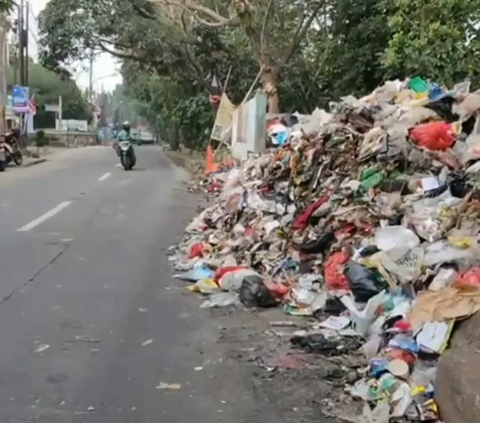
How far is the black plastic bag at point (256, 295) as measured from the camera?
6.81m

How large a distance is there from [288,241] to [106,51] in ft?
76.4

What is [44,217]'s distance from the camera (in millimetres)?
12438

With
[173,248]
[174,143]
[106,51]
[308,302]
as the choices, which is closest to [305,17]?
[106,51]

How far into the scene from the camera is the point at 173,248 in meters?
9.71

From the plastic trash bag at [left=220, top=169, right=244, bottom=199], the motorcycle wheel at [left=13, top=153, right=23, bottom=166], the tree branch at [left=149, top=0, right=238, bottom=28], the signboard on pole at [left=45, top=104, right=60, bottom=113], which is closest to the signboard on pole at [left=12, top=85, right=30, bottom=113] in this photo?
the motorcycle wheel at [left=13, top=153, right=23, bottom=166]

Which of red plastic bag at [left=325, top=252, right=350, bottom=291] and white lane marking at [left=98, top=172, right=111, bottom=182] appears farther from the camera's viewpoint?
white lane marking at [left=98, top=172, right=111, bottom=182]

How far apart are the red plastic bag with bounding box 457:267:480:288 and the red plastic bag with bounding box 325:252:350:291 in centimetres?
116

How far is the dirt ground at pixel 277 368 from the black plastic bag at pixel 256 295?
0.13 metres

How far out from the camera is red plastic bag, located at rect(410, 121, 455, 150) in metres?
8.43

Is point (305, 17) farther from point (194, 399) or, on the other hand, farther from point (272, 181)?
point (194, 399)

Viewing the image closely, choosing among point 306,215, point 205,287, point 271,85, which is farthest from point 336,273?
point 271,85

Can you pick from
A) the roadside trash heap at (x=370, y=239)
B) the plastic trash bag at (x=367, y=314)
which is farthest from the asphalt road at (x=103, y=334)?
the plastic trash bag at (x=367, y=314)

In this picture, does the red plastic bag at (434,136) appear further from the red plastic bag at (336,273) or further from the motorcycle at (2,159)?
the motorcycle at (2,159)

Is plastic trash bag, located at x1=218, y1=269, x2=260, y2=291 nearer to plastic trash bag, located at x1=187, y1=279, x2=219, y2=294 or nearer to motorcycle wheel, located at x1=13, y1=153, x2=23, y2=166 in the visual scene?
plastic trash bag, located at x1=187, y1=279, x2=219, y2=294
